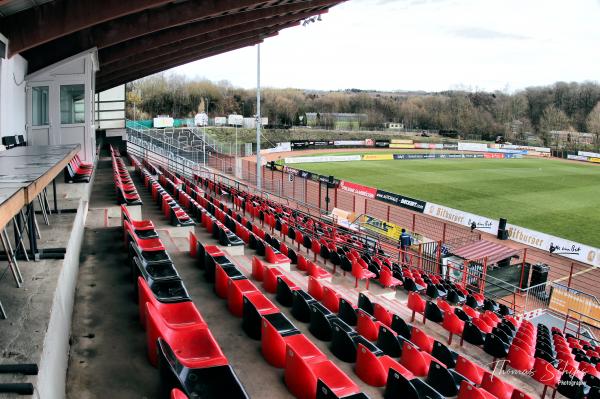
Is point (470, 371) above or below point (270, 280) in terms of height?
below

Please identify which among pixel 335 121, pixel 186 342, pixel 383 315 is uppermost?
pixel 335 121

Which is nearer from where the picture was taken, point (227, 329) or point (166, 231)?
point (227, 329)

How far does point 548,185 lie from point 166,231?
136 feet

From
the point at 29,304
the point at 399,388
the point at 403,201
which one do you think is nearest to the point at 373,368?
the point at 399,388

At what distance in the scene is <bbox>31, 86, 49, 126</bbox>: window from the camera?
1356 cm

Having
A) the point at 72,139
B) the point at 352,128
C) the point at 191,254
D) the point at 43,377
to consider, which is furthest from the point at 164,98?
the point at 43,377

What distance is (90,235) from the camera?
385 inches

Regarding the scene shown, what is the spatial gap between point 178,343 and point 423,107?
130m

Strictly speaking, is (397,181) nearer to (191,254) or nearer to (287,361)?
(191,254)

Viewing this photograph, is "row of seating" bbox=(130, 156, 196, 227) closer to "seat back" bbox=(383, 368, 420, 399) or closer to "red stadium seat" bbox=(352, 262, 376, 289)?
"red stadium seat" bbox=(352, 262, 376, 289)

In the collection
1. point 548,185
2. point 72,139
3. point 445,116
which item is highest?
point 445,116

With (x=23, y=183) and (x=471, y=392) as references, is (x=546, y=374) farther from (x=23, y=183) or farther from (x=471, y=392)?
(x=23, y=183)

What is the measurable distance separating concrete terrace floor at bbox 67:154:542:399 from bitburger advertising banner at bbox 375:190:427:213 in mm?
19248

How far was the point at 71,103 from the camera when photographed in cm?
1446
